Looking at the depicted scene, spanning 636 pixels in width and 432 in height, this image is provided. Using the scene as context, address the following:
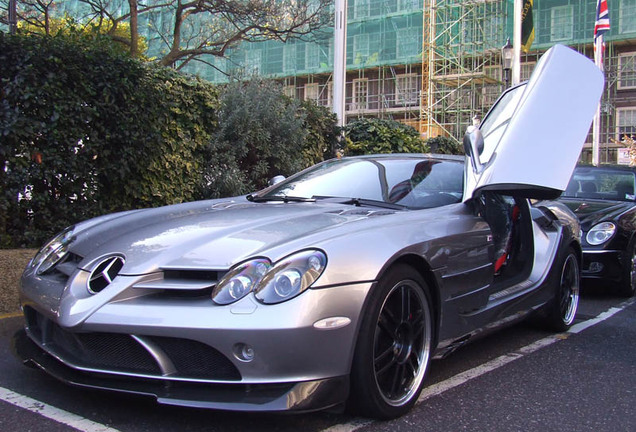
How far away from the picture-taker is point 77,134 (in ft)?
19.3

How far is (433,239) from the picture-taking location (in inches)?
125

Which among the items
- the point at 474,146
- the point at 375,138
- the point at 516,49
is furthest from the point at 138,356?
the point at 516,49

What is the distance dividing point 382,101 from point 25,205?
105 feet

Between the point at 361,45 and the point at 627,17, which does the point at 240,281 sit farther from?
the point at 627,17

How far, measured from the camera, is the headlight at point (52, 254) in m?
3.24

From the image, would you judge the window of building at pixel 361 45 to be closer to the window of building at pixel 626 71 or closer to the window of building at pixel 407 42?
the window of building at pixel 407 42

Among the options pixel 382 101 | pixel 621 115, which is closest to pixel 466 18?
pixel 382 101

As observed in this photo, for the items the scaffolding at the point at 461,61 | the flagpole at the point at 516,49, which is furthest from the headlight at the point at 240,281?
the scaffolding at the point at 461,61

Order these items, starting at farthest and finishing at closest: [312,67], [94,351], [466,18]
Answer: [312,67] → [466,18] → [94,351]

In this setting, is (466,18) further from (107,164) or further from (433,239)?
(433,239)

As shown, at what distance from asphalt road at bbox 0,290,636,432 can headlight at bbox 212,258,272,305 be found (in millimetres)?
598

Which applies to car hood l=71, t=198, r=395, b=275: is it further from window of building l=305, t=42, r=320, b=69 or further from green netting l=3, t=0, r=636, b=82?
window of building l=305, t=42, r=320, b=69

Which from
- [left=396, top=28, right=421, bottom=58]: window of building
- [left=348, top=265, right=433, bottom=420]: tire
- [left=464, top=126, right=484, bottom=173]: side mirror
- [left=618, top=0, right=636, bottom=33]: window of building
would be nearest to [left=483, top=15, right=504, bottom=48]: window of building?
[left=396, top=28, right=421, bottom=58]: window of building

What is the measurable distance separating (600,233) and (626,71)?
30.9 m
